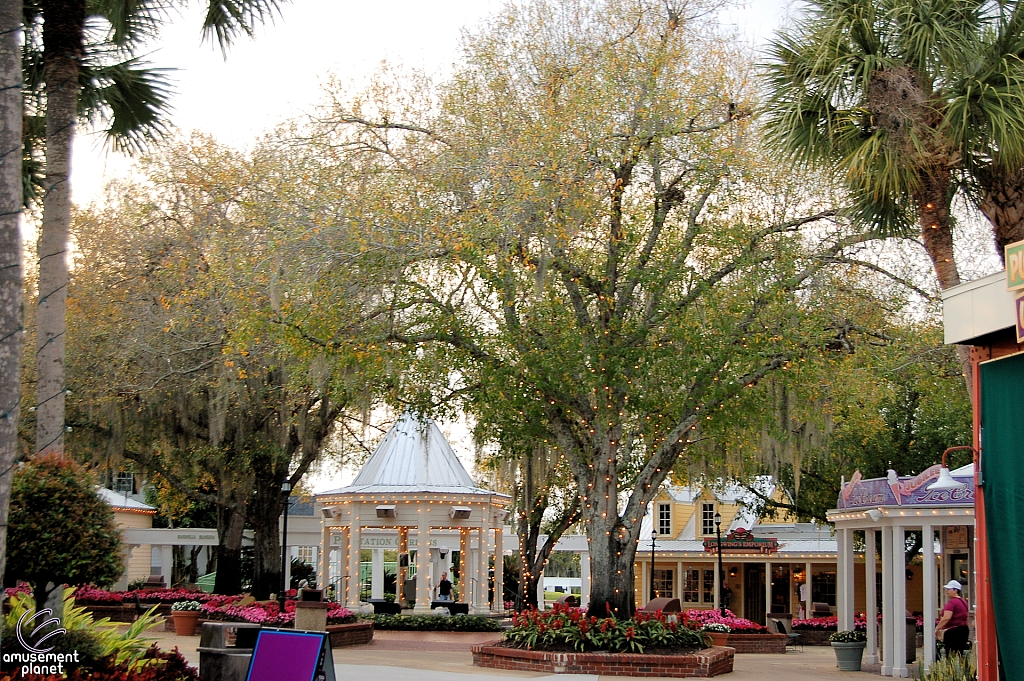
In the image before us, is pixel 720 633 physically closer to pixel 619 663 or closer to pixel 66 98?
pixel 619 663

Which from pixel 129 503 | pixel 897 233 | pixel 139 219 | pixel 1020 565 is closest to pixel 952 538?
pixel 897 233

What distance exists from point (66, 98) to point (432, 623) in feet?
60.1

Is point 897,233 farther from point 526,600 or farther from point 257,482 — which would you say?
point 526,600

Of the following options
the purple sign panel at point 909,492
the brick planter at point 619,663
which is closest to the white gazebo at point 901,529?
the purple sign panel at point 909,492

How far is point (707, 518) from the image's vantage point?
3856 cm

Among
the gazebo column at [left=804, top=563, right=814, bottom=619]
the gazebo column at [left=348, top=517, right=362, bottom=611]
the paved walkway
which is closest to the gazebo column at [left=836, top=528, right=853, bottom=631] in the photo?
the paved walkway

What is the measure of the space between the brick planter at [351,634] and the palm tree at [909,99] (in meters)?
12.4

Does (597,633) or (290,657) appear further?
(597,633)

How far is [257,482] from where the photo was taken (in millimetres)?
25359

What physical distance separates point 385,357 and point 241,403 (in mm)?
6756

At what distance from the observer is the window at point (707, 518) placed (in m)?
38.5

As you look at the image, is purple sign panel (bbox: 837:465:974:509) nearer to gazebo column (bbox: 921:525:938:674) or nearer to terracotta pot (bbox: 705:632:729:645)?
gazebo column (bbox: 921:525:938:674)

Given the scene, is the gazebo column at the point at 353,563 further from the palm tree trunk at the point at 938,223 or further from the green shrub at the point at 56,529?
the green shrub at the point at 56,529

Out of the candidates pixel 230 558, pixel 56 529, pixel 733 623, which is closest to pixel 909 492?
pixel 733 623
